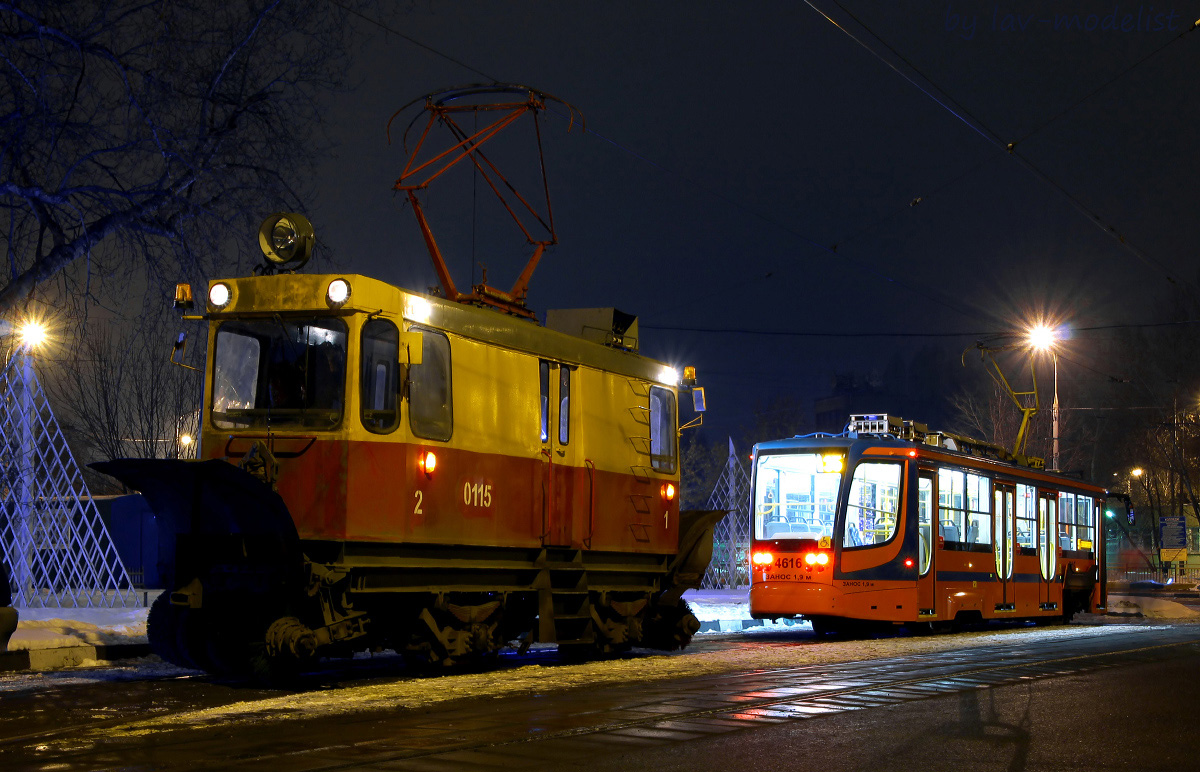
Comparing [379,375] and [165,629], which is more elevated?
[379,375]

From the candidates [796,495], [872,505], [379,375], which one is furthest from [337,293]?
[872,505]

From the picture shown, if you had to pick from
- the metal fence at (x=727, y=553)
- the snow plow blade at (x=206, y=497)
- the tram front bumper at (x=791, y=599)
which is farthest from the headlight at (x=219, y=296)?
the metal fence at (x=727, y=553)

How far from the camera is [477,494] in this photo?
1231 centimetres

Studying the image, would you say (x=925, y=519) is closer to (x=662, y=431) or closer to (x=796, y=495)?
(x=796, y=495)

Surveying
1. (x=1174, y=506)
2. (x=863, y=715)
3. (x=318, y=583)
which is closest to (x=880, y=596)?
(x=863, y=715)

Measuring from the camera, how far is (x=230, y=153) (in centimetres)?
1702

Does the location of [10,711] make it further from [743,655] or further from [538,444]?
[743,655]

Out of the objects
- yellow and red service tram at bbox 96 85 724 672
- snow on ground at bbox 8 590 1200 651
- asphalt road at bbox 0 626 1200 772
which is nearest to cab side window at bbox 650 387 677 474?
yellow and red service tram at bbox 96 85 724 672

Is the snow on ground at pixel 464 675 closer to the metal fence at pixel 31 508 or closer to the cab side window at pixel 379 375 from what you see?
the metal fence at pixel 31 508

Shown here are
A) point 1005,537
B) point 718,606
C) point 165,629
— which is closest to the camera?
point 165,629

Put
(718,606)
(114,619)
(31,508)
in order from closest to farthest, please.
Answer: (114,619), (31,508), (718,606)

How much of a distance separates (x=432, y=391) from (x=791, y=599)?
948 centimetres

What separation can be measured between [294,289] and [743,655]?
284 inches

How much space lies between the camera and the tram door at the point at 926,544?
1970cm
